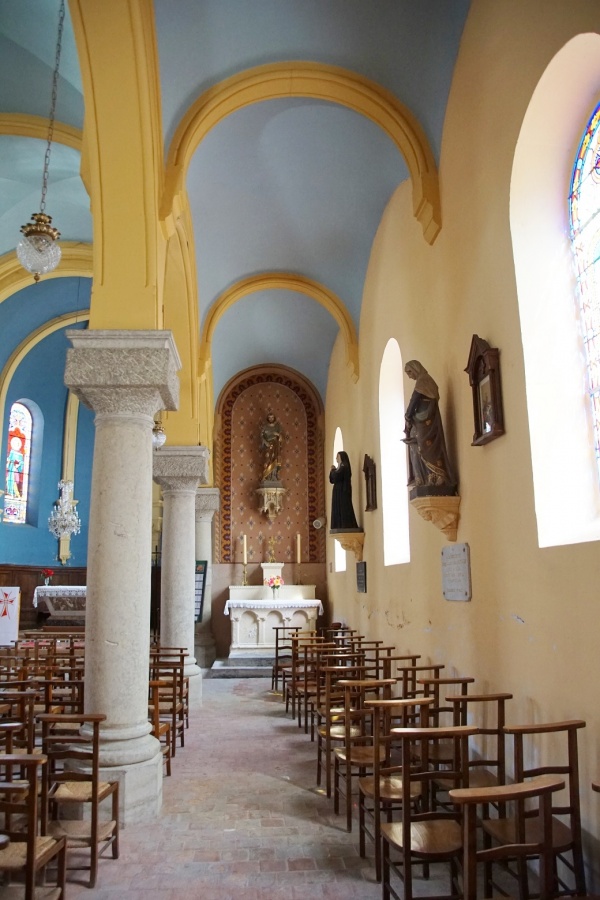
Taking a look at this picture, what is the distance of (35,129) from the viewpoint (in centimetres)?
803

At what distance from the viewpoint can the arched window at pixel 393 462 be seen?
29.9ft

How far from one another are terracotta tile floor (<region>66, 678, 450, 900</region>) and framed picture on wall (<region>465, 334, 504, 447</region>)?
2.88 metres

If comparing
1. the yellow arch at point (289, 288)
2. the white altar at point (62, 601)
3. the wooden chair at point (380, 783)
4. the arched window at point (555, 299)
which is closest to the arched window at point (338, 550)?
the yellow arch at point (289, 288)

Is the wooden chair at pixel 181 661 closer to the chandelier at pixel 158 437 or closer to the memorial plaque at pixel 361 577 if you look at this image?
the chandelier at pixel 158 437

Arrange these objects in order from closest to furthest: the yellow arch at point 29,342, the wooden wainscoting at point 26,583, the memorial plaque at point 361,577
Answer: the memorial plaque at point 361,577 → the yellow arch at point 29,342 → the wooden wainscoting at point 26,583

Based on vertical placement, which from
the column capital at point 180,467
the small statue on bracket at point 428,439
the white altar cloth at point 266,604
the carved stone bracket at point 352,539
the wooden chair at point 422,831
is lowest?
the wooden chair at point 422,831

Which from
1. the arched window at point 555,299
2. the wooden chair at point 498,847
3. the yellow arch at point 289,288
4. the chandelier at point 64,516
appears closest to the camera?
the wooden chair at point 498,847

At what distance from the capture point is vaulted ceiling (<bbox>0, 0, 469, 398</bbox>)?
20.7 feet

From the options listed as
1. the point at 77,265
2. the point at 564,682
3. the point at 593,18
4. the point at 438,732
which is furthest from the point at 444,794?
the point at 77,265

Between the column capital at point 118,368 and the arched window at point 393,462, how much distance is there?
171 inches

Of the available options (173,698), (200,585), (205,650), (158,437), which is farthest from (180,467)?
(205,650)

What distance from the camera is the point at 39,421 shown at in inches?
653

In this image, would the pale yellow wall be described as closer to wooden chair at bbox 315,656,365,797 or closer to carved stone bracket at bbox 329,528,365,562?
wooden chair at bbox 315,656,365,797

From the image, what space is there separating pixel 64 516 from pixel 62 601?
7.61 ft
